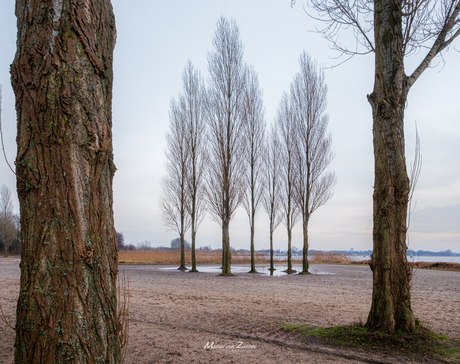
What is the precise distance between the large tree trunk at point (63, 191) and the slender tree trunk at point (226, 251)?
1418cm

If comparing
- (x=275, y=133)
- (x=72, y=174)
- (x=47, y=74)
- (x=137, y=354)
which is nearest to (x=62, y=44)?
(x=47, y=74)

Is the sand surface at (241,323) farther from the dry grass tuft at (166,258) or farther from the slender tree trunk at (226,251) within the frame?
the dry grass tuft at (166,258)

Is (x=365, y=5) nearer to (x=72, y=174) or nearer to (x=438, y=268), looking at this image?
(x=72, y=174)

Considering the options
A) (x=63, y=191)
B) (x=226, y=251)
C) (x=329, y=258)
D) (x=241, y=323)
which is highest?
(x=63, y=191)

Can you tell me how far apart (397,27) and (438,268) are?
2268 centimetres

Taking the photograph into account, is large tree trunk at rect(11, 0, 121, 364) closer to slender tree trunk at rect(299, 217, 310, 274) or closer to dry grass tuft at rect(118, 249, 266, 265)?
slender tree trunk at rect(299, 217, 310, 274)

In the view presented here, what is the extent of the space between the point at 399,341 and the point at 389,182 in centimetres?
194

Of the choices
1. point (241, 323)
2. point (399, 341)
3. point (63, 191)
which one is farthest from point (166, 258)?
point (63, 191)

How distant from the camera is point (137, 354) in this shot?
375cm

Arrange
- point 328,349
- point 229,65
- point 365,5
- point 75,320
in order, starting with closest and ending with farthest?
point 75,320 < point 328,349 < point 365,5 < point 229,65

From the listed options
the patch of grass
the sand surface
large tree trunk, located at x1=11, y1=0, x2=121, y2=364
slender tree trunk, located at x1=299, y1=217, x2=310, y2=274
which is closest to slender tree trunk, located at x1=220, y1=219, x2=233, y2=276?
slender tree trunk, located at x1=299, y1=217, x2=310, y2=274

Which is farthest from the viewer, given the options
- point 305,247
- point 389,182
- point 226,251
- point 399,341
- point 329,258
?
point 329,258

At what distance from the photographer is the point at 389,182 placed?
14.6ft

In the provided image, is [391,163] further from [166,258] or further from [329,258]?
[329,258]
